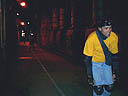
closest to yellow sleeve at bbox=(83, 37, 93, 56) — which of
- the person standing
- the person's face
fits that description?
the person standing

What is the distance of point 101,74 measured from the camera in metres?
5.41

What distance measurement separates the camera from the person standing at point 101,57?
515 centimetres

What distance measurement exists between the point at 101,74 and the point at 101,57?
0.35 m

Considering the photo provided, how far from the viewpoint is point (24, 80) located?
10.4 metres

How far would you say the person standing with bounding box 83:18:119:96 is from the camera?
5154mm

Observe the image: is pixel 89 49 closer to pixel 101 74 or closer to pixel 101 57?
pixel 101 57

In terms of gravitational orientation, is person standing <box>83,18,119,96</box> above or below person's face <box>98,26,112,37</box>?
below

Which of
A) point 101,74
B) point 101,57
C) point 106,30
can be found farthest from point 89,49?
point 101,74

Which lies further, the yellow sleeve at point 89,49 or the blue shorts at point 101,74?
the blue shorts at point 101,74

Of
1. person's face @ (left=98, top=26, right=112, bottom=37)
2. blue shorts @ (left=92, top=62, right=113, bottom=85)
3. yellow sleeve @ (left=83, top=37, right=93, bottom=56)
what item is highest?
person's face @ (left=98, top=26, right=112, bottom=37)

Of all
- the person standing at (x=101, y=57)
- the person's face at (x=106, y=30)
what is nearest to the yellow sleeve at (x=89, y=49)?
the person standing at (x=101, y=57)

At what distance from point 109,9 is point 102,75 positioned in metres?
7.03

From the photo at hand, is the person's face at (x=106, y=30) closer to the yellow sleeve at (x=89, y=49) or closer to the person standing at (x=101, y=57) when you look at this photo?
the person standing at (x=101, y=57)

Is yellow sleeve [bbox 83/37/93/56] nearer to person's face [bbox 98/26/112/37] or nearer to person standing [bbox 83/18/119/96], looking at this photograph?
person standing [bbox 83/18/119/96]
